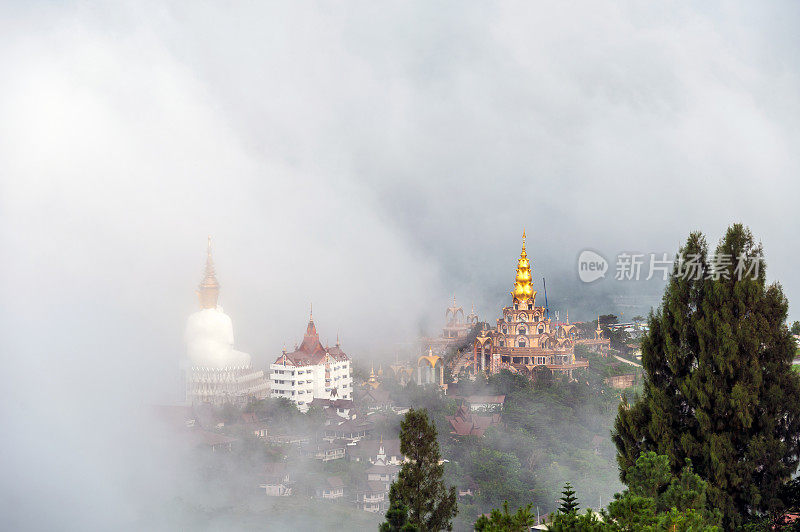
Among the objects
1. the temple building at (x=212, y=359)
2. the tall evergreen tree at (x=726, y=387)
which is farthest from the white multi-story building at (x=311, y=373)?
the tall evergreen tree at (x=726, y=387)

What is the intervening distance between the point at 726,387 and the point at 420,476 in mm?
2167

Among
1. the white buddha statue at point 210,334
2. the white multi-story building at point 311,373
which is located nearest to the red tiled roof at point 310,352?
the white multi-story building at point 311,373

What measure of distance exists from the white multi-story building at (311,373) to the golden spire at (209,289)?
142 cm

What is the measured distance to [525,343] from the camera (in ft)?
47.9

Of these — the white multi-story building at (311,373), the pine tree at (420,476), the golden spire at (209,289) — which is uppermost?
the golden spire at (209,289)

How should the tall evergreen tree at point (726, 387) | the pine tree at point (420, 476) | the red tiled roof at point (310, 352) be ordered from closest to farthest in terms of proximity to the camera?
the tall evergreen tree at point (726, 387) < the pine tree at point (420, 476) < the red tiled roof at point (310, 352)

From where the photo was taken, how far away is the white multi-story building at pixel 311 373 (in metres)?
12.8

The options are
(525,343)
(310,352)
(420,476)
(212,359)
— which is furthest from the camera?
(525,343)

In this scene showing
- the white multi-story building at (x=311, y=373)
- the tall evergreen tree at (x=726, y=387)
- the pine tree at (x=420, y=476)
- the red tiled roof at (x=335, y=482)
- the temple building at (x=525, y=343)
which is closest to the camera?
the tall evergreen tree at (x=726, y=387)

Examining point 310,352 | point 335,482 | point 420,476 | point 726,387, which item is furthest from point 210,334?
point 726,387

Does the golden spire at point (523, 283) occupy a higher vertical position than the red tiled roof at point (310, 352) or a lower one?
higher

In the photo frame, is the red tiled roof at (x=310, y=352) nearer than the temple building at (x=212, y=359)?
No

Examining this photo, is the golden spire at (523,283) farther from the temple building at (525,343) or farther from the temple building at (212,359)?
the temple building at (212,359)

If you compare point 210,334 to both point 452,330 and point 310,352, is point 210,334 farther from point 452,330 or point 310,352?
point 452,330
